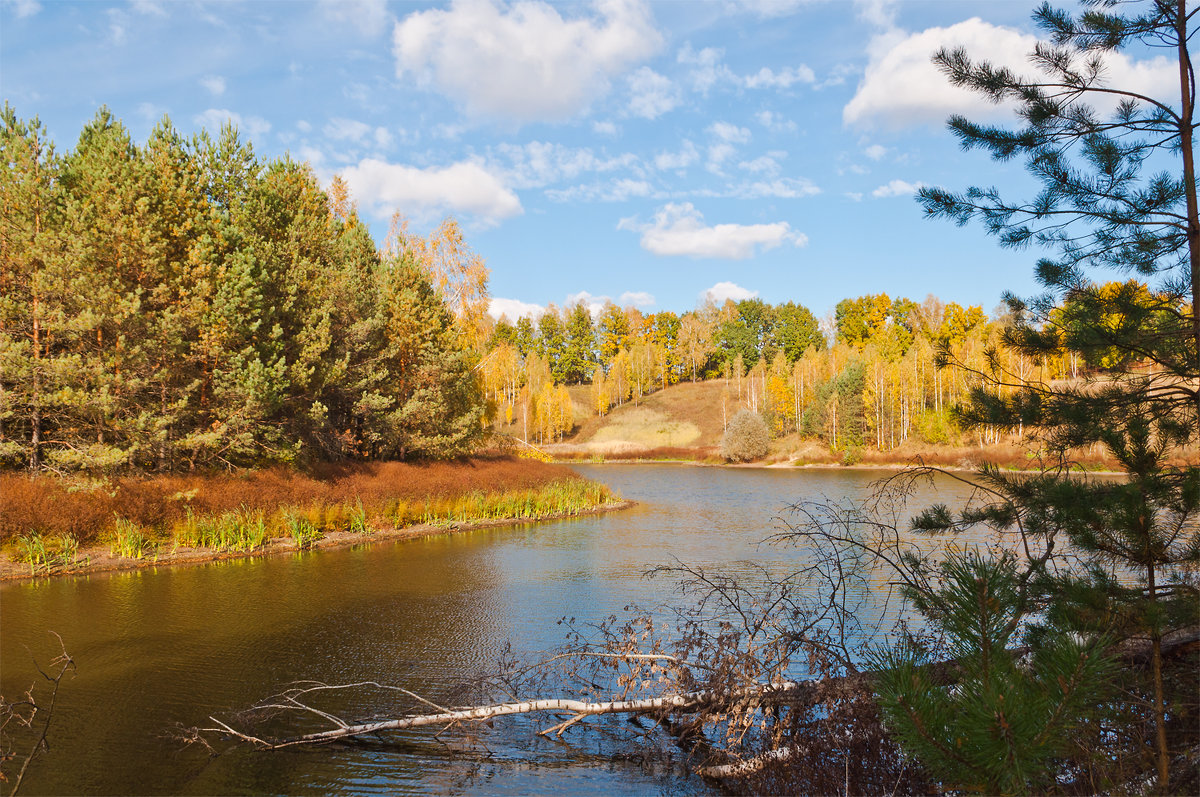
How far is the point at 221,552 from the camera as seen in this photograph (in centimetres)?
1554

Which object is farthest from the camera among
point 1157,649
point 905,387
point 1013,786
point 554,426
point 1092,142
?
point 554,426

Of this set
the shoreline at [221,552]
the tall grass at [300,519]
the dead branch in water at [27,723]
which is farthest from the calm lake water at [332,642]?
the tall grass at [300,519]

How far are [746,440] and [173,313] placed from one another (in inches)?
1829

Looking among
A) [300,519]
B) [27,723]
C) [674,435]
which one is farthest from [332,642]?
[674,435]

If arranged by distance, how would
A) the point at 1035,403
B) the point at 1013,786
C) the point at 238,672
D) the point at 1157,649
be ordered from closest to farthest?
the point at 1013,786 < the point at 1157,649 < the point at 1035,403 < the point at 238,672

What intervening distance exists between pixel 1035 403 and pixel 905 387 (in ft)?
178

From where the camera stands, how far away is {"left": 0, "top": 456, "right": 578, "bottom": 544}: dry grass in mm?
13883

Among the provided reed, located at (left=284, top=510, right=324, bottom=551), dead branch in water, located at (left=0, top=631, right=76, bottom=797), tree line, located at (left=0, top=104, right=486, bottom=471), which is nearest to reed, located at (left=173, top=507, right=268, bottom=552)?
reed, located at (left=284, top=510, right=324, bottom=551)

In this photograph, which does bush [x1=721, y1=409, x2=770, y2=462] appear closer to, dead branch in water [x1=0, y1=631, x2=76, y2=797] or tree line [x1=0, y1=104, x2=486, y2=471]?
tree line [x1=0, y1=104, x2=486, y2=471]

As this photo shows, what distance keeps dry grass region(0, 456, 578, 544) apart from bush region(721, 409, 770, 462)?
34956 millimetres

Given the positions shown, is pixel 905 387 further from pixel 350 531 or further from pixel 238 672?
pixel 238 672

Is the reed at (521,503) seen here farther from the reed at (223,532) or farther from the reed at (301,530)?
the reed at (223,532)

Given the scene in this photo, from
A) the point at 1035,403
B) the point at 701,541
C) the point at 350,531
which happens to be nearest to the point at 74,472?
the point at 350,531

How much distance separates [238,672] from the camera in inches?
324
